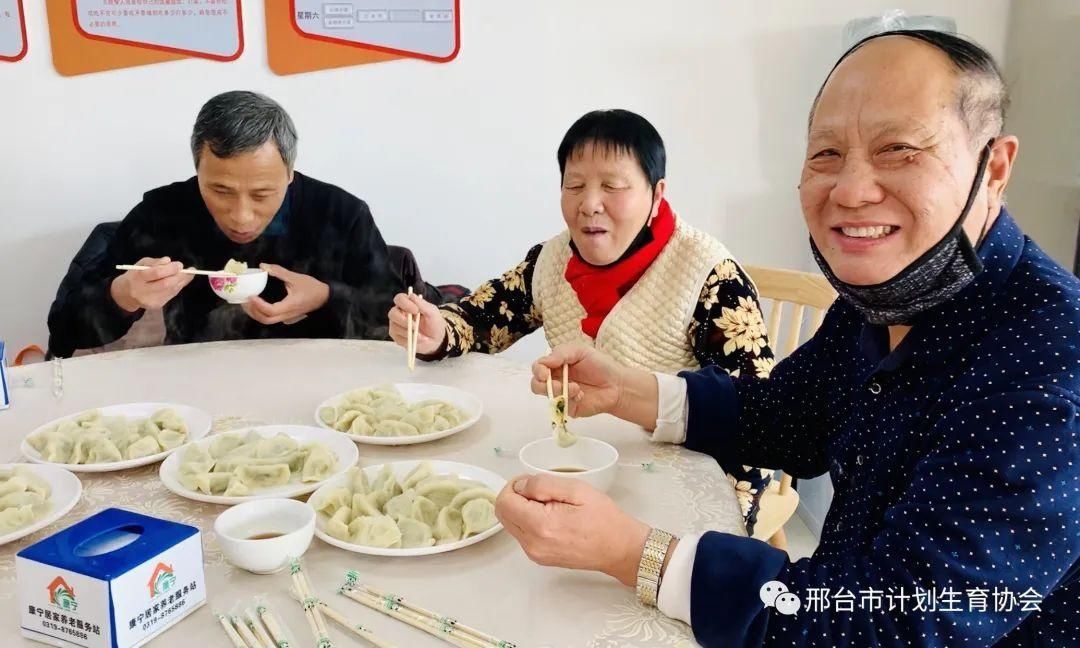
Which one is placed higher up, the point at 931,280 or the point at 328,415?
the point at 931,280

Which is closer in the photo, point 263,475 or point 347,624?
point 347,624

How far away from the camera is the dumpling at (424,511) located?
3.69 ft

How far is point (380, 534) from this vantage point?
3.51 feet

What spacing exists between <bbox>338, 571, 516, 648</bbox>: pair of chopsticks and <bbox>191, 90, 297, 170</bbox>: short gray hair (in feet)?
5.11

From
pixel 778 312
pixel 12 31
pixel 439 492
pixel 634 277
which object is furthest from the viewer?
pixel 12 31

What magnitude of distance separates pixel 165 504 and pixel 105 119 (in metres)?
2.06

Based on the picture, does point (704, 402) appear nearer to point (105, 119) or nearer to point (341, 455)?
point (341, 455)

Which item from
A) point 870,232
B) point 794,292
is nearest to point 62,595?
point 870,232

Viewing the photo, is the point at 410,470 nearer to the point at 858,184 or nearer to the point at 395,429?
the point at 395,429

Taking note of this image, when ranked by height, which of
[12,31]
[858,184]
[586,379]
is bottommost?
[586,379]

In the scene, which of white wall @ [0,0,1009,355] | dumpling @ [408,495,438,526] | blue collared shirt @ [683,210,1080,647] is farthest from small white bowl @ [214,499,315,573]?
white wall @ [0,0,1009,355]

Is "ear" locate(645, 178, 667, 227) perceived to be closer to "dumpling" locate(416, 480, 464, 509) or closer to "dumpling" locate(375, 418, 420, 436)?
"dumpling" locate(375, 418, 420, 436)

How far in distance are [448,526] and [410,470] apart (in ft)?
0.71

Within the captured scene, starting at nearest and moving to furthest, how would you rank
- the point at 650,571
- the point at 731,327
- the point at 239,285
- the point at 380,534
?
1. the point at 650,571
2. the point at 380,534
3. the point at 731,327
4. the point at 239,285
